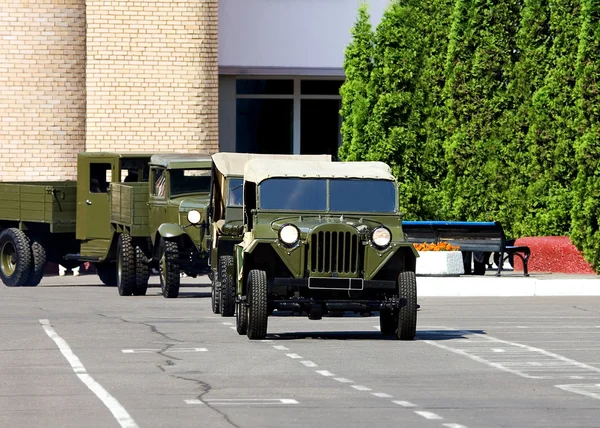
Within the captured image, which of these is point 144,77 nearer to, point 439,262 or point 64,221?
point 64,221

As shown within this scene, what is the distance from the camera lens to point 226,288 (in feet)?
81.2

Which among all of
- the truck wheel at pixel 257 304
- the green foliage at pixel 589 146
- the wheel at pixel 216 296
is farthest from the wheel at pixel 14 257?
the truck wheel at pixel 257 304

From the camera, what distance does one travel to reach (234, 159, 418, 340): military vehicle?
20594 mm

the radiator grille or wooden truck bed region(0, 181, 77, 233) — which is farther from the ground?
wooden truck bed region(0, 181, 77, 233)

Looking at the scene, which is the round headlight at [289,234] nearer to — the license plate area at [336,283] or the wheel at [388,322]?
the license plate area at [336,283]

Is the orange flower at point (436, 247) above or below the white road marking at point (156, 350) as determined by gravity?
above

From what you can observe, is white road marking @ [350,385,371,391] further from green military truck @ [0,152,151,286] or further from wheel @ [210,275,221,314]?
green military truck @ [0,152,151,286]

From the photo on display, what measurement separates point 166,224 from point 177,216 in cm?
27

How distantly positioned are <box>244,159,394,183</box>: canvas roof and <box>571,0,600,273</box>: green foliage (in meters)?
11.1

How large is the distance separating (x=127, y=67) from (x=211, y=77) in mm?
2033

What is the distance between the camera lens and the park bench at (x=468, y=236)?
32625 mm

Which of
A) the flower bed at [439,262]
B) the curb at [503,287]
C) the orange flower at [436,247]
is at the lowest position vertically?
the curb at [503,287]

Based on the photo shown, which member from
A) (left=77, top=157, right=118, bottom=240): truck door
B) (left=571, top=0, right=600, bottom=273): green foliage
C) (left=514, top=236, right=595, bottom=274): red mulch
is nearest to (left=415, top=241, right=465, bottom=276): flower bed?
(left=571, top=0, right=600, bottom=273): green foliage

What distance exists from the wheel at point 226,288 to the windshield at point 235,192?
4.66 feet
